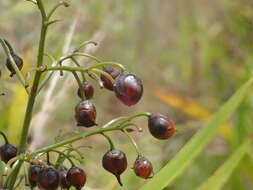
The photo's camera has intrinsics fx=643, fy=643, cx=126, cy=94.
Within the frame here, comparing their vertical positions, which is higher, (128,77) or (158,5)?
(128,77)

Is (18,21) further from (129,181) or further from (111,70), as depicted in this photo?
(111,70)

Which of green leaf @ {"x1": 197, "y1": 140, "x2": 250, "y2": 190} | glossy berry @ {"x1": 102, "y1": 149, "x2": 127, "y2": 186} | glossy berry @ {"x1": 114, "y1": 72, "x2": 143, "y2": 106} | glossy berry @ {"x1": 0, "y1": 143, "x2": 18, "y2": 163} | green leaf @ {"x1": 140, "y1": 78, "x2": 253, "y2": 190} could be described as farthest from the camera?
green leaf @ {"x1": 197, "y1": 140, "x2": 250, "y2": 190}

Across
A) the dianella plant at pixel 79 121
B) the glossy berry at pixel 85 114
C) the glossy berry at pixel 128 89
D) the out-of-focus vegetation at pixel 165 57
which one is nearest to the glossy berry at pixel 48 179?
the dianella plant at pixel 79 121

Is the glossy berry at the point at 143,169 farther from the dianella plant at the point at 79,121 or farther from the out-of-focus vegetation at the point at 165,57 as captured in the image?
the out-of-focus vegetation at the point at 165,57

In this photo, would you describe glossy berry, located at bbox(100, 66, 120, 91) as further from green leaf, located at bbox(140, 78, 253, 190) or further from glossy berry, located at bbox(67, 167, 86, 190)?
green leaf, located at bbox(140, 78, 253, 190)

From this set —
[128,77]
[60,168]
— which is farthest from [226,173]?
[128,77]

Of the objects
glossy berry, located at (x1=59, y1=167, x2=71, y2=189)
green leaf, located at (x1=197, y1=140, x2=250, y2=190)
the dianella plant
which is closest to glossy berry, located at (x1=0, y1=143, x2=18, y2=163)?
the dianella plant
